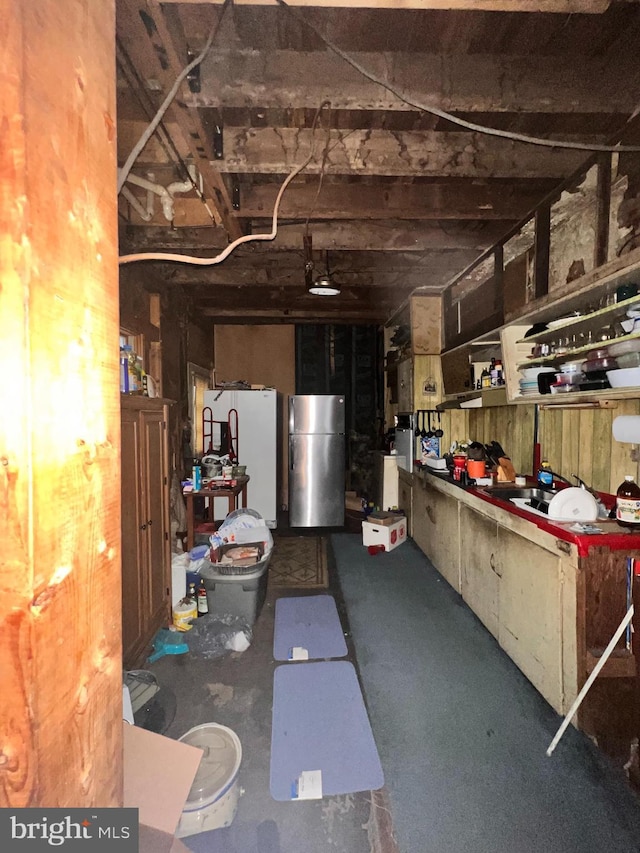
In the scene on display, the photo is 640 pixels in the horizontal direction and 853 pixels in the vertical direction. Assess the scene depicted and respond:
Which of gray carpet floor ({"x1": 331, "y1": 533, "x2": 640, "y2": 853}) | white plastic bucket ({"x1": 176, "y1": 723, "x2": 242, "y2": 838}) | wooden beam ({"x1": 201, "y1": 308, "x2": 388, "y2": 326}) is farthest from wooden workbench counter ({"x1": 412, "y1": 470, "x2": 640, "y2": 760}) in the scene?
wooden beam ({"x1": 201, "y1": 308, "x2": 388, "y2": 326})

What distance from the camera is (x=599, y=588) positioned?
69.1 inches

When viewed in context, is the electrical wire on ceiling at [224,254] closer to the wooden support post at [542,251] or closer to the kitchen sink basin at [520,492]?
the wooden support post at [542,251]

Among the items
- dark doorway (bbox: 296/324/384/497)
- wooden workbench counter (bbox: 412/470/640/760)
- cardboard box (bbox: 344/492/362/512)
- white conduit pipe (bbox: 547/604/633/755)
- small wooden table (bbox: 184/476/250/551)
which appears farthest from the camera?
dark doorway (bbox: 296/324/384/497)

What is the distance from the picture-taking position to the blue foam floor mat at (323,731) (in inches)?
63.3

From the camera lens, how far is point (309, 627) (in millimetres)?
2715

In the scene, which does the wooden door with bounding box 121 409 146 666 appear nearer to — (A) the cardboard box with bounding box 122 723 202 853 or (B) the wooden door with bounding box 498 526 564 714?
(A) the cardboard box with bounding box 122 723 202 853

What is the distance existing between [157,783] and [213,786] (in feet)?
1.51

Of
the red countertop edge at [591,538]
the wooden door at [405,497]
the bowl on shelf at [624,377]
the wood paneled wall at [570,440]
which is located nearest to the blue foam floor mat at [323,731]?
the red countertop edge at [591,538]

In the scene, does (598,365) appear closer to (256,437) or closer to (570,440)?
(570,440)

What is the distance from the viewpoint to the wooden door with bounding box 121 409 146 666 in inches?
80.9

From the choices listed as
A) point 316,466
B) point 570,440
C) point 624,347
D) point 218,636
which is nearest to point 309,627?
point 218,636

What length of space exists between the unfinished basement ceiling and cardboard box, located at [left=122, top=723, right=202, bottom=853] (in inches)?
81.7

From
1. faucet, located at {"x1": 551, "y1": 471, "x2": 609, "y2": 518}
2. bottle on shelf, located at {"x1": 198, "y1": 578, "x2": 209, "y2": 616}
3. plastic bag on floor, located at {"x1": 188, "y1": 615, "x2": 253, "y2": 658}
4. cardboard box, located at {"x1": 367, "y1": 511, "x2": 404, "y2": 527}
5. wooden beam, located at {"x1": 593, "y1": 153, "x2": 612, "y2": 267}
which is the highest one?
wooden beam, located at {"x1": 593, "y1": 153, "x2": 612, "y2": 267}

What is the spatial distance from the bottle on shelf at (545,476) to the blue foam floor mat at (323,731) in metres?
1.71
